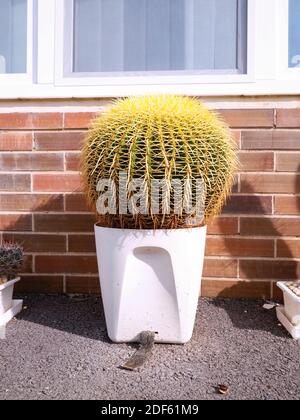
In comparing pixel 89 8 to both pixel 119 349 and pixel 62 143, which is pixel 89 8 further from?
pixel 119 349

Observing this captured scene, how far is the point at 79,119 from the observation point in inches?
102

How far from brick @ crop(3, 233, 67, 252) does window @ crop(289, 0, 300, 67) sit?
1888 millimetres

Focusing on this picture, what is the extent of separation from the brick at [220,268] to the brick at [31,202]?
3.30ft

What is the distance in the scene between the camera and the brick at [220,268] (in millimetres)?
2512

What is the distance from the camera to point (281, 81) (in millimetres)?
2502

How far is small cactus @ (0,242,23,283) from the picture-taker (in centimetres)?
218

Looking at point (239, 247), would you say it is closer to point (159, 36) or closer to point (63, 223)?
point (63, 223)

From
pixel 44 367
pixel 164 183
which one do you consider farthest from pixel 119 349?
pixel 164 183

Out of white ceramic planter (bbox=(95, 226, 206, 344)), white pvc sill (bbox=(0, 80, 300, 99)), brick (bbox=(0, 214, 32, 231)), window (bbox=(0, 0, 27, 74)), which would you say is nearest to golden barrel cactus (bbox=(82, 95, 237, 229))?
white ceramic planter (bbox=(95, 226, 206, 344))

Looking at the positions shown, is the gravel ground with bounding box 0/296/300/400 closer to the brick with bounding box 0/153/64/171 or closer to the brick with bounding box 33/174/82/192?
the brick with bounding box 33/174/82/192

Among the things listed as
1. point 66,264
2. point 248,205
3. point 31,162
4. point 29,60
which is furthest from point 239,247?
point 29,60

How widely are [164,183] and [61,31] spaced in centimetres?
156
